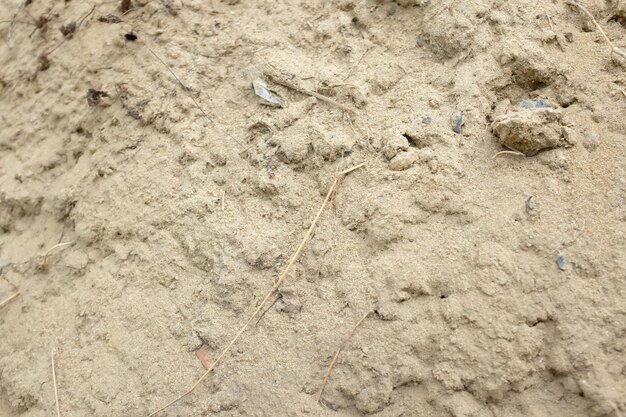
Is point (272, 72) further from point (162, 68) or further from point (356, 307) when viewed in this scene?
point (356, 307)

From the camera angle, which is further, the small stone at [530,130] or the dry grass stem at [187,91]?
the dry grass stem at [187,91]

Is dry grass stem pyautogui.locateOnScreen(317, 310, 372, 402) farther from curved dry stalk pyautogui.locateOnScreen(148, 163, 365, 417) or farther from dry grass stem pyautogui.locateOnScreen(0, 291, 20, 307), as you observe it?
dry grass stem pyautogui.locateOnScreen(0, 291, 20, 307)

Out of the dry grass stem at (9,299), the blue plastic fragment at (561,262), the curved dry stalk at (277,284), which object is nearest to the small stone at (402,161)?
the curved dry stalk at (277,284)

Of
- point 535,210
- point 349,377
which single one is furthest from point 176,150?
point 535,210

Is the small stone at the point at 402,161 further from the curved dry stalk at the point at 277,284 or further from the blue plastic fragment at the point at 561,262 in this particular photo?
the blue plastic fragment at the point at 561,262

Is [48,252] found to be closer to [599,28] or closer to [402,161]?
[402,161]

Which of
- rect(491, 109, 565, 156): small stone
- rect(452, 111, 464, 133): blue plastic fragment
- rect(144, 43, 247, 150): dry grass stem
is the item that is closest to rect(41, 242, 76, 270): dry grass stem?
rect(144, 43, 247, 150): dry grass stem

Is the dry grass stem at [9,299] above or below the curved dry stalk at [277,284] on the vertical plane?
below
